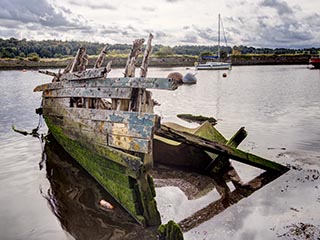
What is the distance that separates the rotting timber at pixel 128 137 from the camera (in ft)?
19.4

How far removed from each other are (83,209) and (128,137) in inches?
79.7

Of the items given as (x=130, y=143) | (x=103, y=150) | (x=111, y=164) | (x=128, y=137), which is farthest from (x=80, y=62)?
(x=130, y=143)

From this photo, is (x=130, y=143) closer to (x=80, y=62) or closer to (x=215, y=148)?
(x=215, y=148)

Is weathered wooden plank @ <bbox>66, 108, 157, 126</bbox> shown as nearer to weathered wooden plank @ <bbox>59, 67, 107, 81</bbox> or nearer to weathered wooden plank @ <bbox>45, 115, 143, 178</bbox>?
weathered wooden plank @ <bbox>45, 115, 143, 178</bbox>

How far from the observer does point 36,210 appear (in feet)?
23.3

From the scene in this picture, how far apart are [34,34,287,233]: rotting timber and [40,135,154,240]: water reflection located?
268 millimetres

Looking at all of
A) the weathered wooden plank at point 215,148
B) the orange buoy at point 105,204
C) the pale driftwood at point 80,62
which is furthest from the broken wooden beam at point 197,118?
the orange buoy at point 105,204

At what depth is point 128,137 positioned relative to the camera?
615 centimetres

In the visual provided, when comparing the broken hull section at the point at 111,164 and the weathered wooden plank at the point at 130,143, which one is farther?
the weathered wooden plank at the point at 130,143

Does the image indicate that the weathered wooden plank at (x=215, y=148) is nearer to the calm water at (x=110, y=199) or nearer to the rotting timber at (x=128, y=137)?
the rotting timber at (x=128, y=137)

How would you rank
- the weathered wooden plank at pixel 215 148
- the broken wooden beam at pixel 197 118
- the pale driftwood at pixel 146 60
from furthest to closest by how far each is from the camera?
the broken wooden beam at pixel 197 118 → the weathered wooden plank at pixel 215 148 → the pale driftwood at pixel 146 60

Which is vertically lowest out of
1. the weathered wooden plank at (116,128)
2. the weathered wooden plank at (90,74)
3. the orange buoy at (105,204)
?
the orange buoy at (105,204)

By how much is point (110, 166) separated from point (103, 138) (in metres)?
0.59

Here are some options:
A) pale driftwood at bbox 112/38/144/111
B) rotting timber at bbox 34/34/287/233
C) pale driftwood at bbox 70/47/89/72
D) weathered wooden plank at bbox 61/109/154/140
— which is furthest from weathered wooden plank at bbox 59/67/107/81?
weathered wooden plank at bbox 61/109/154/140
